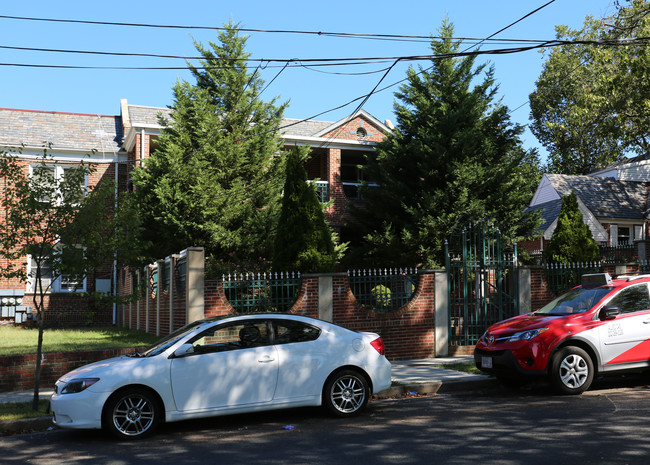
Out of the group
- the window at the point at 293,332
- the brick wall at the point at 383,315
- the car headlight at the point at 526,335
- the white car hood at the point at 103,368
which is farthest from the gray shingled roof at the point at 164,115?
the white car hood at the point at 103,368

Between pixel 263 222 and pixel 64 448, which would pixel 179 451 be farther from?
pixel 263 222

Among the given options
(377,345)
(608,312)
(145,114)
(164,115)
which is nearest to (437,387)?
(377,345)

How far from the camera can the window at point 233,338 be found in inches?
299

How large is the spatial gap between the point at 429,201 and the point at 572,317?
437 inches

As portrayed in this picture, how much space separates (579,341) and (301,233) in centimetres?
632

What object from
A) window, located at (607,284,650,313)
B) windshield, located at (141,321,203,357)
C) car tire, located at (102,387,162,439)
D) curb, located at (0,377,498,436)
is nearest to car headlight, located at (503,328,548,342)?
curb, located at (0,377,498,436)

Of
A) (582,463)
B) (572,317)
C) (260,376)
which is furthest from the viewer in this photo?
(572,317)

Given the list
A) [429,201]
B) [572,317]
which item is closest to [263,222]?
[429,201]

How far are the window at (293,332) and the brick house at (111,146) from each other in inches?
615

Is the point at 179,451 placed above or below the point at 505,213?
below

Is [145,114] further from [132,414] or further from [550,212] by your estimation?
[550,212]

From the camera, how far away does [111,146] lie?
25750 mm

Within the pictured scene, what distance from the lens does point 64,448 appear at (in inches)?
268

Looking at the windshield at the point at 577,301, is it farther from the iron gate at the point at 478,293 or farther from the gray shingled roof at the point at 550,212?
the gray shingled roof at the point at 550,212
